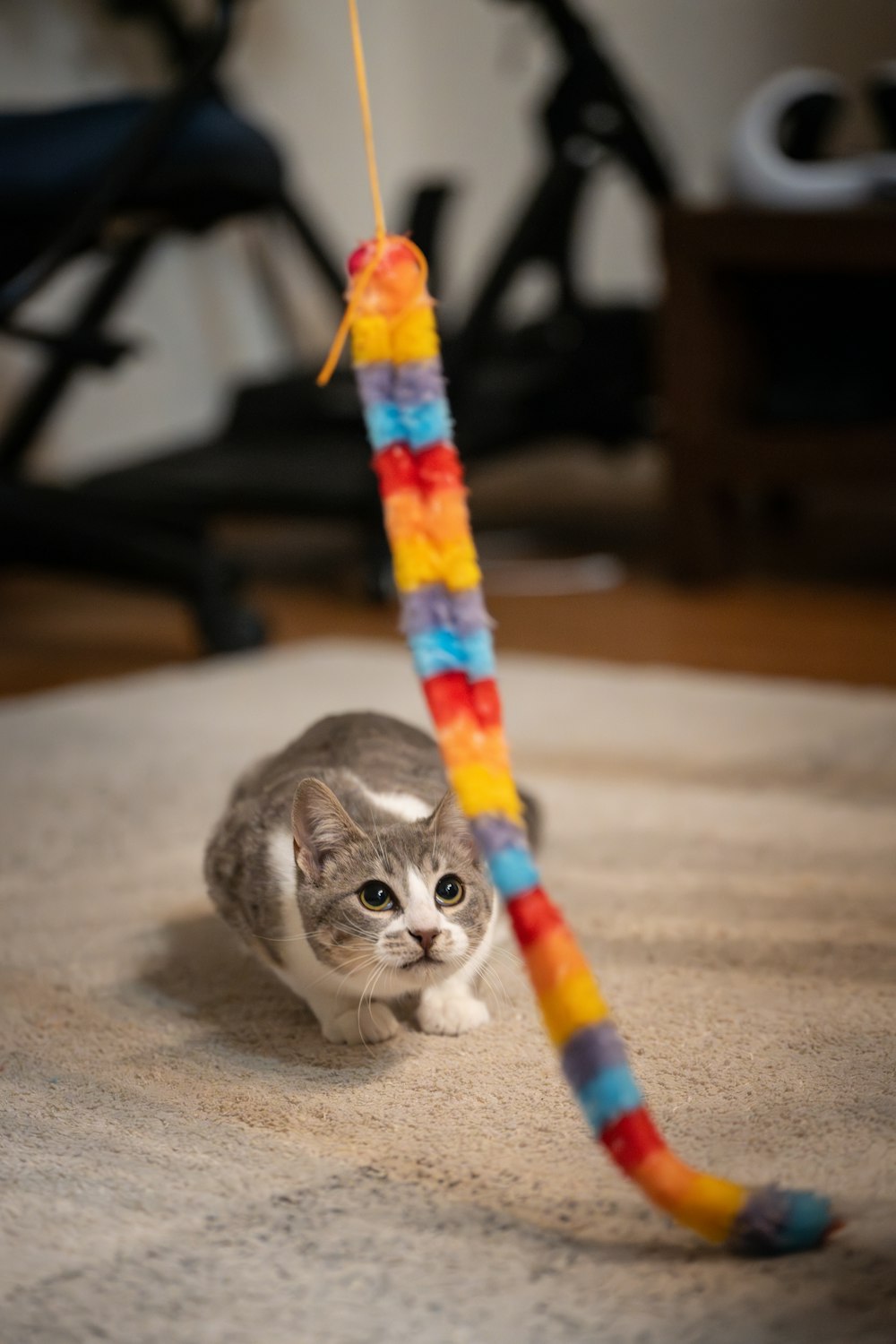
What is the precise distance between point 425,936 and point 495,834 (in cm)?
22

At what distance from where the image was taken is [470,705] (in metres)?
0.88

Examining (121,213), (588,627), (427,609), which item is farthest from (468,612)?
(588,627)

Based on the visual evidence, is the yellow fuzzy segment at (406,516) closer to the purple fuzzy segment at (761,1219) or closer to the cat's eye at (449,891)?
the cat's eye at (449,891)

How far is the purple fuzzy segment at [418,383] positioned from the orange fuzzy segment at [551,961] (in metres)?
0.32

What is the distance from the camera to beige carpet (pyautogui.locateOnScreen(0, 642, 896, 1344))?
799 mm

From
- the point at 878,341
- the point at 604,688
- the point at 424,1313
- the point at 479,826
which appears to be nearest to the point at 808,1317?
the point at 424,1313

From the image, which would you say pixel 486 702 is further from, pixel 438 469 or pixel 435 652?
pixel 438 469

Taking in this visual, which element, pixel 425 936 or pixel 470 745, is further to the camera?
pixel 425 936

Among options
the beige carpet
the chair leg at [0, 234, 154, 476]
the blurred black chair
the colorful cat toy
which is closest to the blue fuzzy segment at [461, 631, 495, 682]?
the colorful cat toy

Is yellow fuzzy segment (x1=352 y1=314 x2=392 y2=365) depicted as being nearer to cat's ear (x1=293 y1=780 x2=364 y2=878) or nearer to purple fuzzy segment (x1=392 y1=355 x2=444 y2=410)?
purple fuzzy segment (x1=392 y1=355 x2=444 y2=410)

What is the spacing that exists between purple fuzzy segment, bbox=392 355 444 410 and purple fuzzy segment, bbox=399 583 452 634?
0.37ft

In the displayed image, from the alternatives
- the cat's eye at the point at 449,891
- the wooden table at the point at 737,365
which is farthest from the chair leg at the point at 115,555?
the cat's eye at the point at 449,891

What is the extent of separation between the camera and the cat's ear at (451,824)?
1099 millimetres

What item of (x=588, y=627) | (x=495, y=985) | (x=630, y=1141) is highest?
(x=630, y=1141)
